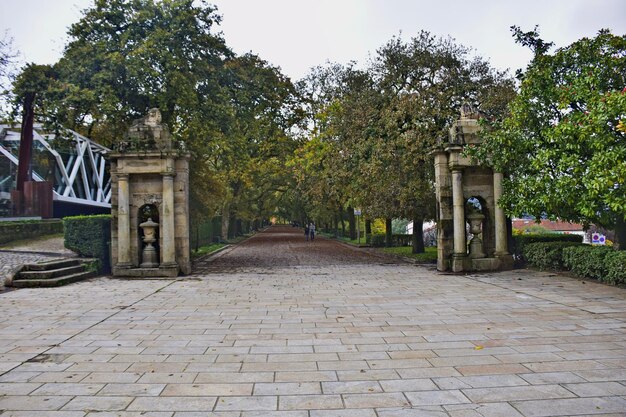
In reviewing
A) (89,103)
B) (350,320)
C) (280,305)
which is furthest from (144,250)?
(350,320)

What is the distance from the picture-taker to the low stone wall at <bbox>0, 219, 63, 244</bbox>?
2127 cm

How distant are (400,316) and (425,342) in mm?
1696

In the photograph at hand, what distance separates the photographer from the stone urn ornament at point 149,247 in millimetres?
14149

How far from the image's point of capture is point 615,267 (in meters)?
9.95

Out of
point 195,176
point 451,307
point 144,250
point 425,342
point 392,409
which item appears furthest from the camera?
point 195,176

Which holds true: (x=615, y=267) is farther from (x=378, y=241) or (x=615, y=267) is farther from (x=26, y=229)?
(x=26, y=229)

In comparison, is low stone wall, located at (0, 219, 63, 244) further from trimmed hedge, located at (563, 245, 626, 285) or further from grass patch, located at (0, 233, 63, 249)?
trimmed hedge, located at (563, 245, 626, 285)

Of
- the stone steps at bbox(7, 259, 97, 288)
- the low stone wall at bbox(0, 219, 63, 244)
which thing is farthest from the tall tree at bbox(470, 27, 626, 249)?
the low stone wall at bbox(0, 219, 63, 244)

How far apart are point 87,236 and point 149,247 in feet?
6.91

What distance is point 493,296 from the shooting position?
9.45 m

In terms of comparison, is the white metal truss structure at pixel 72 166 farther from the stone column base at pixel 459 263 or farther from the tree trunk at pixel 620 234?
the tree trunk at pixel 620 234

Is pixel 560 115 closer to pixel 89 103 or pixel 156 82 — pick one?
pixel 156 82

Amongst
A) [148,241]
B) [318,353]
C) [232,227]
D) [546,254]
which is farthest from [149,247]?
[232,227]

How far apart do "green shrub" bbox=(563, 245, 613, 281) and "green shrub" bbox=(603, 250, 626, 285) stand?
19 centimetres
